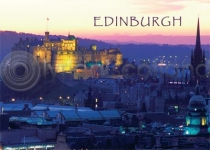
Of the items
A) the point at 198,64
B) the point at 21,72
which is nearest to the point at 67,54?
the point at 21,72

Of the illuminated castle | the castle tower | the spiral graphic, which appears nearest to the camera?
the castle tower

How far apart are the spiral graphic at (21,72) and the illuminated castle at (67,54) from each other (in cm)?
147

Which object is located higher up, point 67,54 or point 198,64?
point 67,54

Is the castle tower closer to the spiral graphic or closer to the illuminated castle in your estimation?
the spiral graphic

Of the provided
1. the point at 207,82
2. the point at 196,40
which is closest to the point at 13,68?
the point at 196,40

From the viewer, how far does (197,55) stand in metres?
71.5

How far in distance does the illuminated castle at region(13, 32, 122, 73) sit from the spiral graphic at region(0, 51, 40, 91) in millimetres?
1465

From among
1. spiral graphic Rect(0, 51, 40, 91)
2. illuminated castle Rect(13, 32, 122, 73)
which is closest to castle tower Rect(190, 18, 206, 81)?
spiral graphic Rect(0, 51, 40, 91)

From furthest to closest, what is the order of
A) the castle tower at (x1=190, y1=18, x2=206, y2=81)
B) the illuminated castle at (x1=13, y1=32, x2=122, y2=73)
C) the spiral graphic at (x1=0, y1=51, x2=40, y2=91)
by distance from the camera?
1. the illuminated castle at (x1=13, y1=32, x2=122, y2=73)
2. the spiral graphic at (x1=0, y1=51, x2=40, y2=91)
3. the castle tower at (x1=190, y1=18, x2=206, y2=81)

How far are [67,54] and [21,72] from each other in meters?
10.8

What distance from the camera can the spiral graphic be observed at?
75562 mm

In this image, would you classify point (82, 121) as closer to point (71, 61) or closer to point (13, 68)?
point (13, 68)

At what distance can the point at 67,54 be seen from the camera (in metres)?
89.4

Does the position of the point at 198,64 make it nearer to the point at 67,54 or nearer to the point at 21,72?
the point at 21,72
